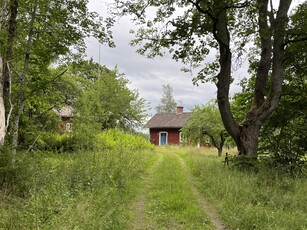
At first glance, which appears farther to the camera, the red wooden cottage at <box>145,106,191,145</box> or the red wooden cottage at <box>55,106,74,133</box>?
the red wooden cottage at <box>145,106,191,145</box>

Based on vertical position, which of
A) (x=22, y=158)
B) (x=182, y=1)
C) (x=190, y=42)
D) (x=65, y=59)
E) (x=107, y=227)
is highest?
(x=182, y=1)

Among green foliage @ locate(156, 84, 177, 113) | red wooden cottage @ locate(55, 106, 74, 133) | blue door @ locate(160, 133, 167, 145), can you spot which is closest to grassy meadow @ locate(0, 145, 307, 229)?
red wooden cottage @ locate(55, 106, 74, 133)

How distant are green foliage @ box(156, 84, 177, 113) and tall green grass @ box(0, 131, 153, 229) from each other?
188 feet

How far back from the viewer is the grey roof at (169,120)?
38.8 meters

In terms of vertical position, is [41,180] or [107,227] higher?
[41,180]

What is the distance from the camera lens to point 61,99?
11.9 metres

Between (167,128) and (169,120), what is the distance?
68.2 inches

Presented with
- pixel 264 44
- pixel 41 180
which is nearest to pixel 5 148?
pixel 41 180

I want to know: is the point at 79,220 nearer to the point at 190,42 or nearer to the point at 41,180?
the point at 41,180

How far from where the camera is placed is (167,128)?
39219 millimetres

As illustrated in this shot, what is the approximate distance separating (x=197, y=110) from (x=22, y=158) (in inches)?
701

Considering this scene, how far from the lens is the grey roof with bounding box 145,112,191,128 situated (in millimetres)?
38791

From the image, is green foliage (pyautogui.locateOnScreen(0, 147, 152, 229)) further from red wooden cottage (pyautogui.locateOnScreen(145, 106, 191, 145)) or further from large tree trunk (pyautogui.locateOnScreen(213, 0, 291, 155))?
red wooden cottage (pyautogui.locateOnScreen(145, 106, 191, 145))

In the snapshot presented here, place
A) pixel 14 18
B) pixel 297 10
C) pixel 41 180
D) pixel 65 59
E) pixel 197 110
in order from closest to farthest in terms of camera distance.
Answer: pixel 41 180 < pixel 14 18 < pixel 65 59 < pixel 297 10 < pixel 197 110
